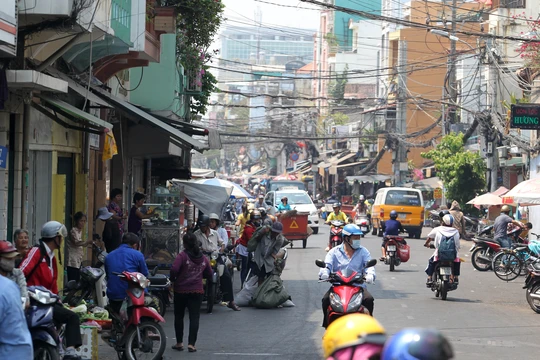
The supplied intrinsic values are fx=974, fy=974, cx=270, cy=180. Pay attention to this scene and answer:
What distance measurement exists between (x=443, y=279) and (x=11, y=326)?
1171cm

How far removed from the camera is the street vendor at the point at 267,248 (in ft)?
53.4

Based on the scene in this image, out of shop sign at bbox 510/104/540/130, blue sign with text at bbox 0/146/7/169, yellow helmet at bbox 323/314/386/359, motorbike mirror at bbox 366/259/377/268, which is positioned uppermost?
shop sign at bbox 510/104/540/130

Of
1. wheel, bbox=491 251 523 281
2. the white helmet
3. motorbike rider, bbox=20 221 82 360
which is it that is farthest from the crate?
wheel, bbox=491 251 523 281

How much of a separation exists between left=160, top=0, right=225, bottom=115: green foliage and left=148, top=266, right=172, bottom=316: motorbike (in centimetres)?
816

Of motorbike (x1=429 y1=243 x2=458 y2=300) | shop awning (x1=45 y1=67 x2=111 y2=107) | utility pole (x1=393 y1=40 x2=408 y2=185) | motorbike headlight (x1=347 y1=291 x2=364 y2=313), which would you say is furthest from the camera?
utility pole (x1=393 y1=40 x2=408 y2=185)

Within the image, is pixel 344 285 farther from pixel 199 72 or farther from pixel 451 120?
pixel 451 120

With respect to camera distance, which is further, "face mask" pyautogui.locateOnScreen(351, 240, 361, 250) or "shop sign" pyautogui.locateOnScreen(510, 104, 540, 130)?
"shop sign" pyautogui.locateOnScreen(510, 104, 540, 130)

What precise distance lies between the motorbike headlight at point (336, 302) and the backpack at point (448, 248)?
23.4ft

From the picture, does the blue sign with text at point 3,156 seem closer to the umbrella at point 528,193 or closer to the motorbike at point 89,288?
the motorbike at point 89,288

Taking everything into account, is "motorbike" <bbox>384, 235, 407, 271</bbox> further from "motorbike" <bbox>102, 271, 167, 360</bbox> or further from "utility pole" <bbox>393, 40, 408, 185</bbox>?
"utility pole" <bbox>393, 40, 408, 185</bbox>

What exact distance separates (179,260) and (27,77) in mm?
2878

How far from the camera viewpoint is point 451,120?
182 ft

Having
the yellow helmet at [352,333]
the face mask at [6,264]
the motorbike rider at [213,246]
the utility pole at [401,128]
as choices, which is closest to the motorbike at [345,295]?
the face mask at [6,264]

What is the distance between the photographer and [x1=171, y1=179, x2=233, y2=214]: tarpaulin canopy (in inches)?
951
